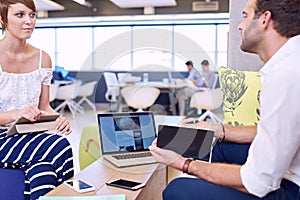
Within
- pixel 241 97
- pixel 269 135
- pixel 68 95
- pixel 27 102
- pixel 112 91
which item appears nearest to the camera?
pixel 269 135

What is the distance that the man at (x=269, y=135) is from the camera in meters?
0.90

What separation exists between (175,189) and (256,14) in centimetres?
65

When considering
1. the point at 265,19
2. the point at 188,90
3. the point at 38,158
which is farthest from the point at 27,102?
the point at 188,90

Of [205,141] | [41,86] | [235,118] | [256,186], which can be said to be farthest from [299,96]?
[41,86]

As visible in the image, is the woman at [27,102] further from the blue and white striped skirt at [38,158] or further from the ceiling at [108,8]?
the ceiling at [108,8]

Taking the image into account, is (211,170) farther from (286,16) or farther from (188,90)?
(188,90)

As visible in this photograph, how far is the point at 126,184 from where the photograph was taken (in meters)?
1.37

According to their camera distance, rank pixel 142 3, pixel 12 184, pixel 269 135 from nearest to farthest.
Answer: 1. pixel 269 135
2. pixel 12 184
3. pixel 142 3

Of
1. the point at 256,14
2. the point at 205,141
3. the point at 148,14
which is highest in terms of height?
the point at 148,14

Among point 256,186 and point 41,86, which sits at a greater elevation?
point 41,86

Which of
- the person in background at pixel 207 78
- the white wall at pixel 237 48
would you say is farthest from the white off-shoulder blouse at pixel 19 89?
the person in background at pixel 207 78

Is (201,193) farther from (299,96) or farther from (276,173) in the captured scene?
(299,96)

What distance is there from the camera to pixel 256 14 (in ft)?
3.63

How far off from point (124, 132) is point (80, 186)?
1.56 ft
